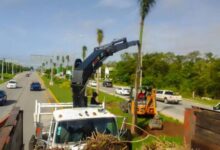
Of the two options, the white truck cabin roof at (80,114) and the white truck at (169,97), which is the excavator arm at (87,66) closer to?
the white truck cabin roof at (80,114)

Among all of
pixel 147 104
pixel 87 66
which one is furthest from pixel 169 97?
pixel 87 66

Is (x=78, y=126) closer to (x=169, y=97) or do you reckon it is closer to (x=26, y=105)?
(x=26, y=105)

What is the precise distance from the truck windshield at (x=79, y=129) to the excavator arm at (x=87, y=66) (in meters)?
4.05

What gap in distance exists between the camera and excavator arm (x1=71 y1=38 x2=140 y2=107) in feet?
41.0

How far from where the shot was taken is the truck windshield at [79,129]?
7.96 metres

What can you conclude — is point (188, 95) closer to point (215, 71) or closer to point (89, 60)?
point (215, 71)

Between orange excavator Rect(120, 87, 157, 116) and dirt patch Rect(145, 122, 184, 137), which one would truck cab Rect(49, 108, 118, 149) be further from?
orange excavator Rect(120, 87, 157, 116)

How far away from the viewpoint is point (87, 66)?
13.5 meters

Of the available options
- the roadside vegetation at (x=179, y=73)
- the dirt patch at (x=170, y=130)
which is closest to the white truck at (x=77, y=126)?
the dirt patch at (x=170, y=130)

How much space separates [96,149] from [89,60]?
8.61m

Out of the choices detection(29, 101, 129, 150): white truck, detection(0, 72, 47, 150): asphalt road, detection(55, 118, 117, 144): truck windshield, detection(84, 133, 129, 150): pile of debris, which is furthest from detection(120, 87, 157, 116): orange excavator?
detection(84, 133, 129, 150): pile of debris

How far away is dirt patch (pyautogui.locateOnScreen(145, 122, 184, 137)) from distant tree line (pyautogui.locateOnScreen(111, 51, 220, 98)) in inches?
1534

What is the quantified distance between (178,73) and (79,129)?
65.9m

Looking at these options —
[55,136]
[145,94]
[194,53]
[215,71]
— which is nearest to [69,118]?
[55,136]
